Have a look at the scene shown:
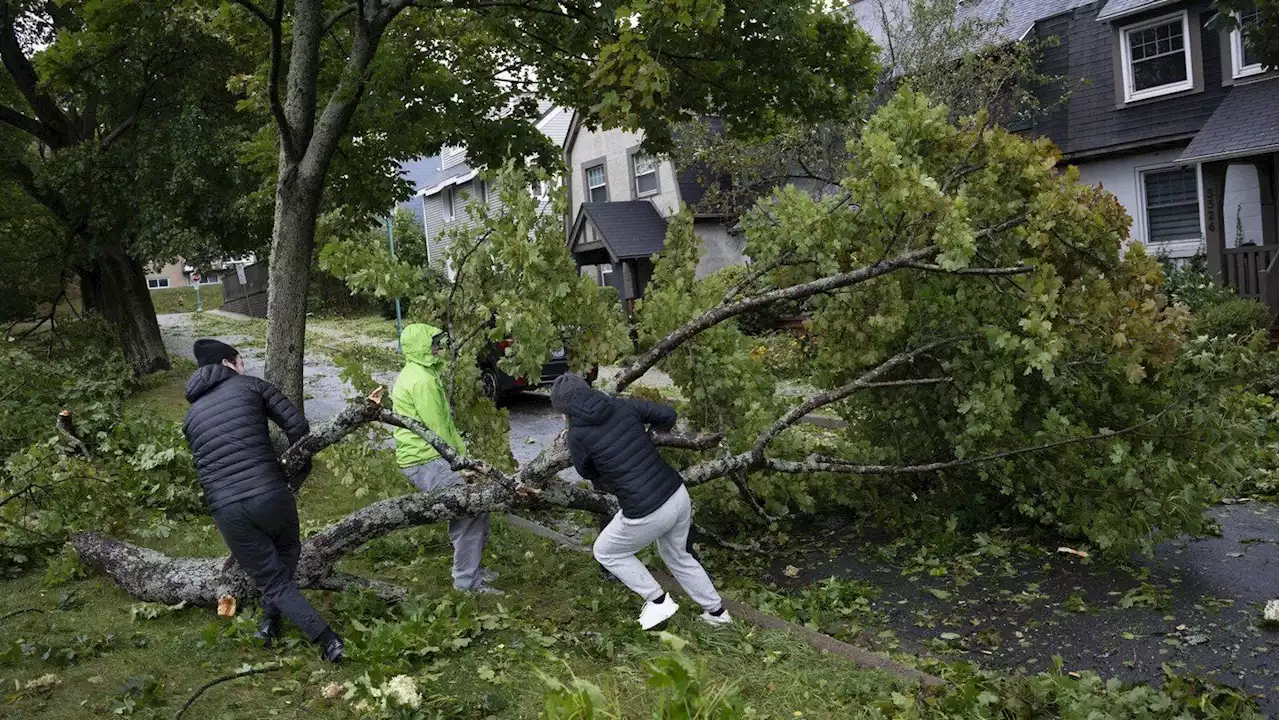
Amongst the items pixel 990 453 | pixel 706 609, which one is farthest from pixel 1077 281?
pixel 706 609

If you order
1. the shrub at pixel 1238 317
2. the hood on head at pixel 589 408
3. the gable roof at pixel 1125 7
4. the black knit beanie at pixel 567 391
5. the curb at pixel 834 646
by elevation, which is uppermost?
the gable roof at pixel 1125 7

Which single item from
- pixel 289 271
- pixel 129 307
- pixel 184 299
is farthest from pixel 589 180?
pixel 184 299

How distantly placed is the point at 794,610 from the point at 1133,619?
6.60 feet

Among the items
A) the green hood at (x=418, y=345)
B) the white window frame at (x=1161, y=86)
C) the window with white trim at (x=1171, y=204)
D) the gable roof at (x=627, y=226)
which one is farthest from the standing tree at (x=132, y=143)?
the window with white trim at (x=1171, y=204)

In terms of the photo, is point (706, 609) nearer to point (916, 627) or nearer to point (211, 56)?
point (916, 627)

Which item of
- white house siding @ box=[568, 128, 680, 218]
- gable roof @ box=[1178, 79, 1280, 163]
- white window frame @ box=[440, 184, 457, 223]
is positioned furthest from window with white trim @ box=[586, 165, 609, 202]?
gable roof @ box=[1178, 79, 1280, 163]

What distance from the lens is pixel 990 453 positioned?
7316 mm

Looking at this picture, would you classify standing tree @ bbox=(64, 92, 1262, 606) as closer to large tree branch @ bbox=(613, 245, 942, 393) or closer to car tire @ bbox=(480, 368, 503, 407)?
large tree branch @ bbox=(613, 245, 942, 393)

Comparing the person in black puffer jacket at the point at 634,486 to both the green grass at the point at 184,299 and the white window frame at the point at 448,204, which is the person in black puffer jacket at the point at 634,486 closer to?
the white window frame at the point at 448,204

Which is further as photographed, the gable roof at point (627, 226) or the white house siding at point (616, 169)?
the white house siding at point (616, 169)

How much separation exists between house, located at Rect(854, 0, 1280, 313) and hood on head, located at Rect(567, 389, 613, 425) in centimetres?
1436

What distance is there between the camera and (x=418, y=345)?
6660 mm

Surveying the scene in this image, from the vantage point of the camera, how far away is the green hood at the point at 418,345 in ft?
21.8

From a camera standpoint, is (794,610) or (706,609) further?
(794,610)
